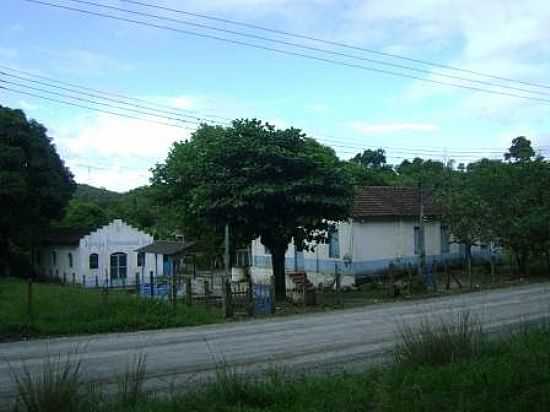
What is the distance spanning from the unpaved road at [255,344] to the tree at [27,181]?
24583 millimetres

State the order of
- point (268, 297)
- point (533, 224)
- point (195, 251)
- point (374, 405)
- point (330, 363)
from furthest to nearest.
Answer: point (195, 251)
point (533, 224)
point (268, 297)
point (330, 363)
point (374, 405)

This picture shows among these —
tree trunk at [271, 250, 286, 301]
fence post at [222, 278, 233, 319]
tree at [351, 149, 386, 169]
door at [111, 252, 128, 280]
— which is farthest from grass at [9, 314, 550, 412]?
tree at [351, 149, 386, 169]

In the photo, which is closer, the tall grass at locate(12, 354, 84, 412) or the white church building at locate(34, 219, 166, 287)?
the tall grass at locate(12, 354, 84, 412)

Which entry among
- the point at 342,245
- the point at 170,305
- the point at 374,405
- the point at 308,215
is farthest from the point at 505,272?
the point at 374,405

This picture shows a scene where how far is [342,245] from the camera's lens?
36875 mm

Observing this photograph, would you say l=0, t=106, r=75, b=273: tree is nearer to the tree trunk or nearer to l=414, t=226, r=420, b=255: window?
the tree trunk

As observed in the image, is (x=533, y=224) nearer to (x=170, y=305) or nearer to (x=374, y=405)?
(x=170, y=305)

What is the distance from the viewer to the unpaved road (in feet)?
39.9

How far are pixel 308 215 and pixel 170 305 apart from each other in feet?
22.8

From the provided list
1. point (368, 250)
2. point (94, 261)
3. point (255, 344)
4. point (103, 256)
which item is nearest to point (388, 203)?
point (368, 250)

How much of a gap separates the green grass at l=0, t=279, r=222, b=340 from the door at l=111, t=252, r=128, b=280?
24.3 m

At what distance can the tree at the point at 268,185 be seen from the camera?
85.3 ft

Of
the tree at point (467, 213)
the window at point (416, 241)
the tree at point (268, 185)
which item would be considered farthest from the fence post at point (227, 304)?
the window at point (416, 241)

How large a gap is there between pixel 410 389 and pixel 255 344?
8.44 meters
